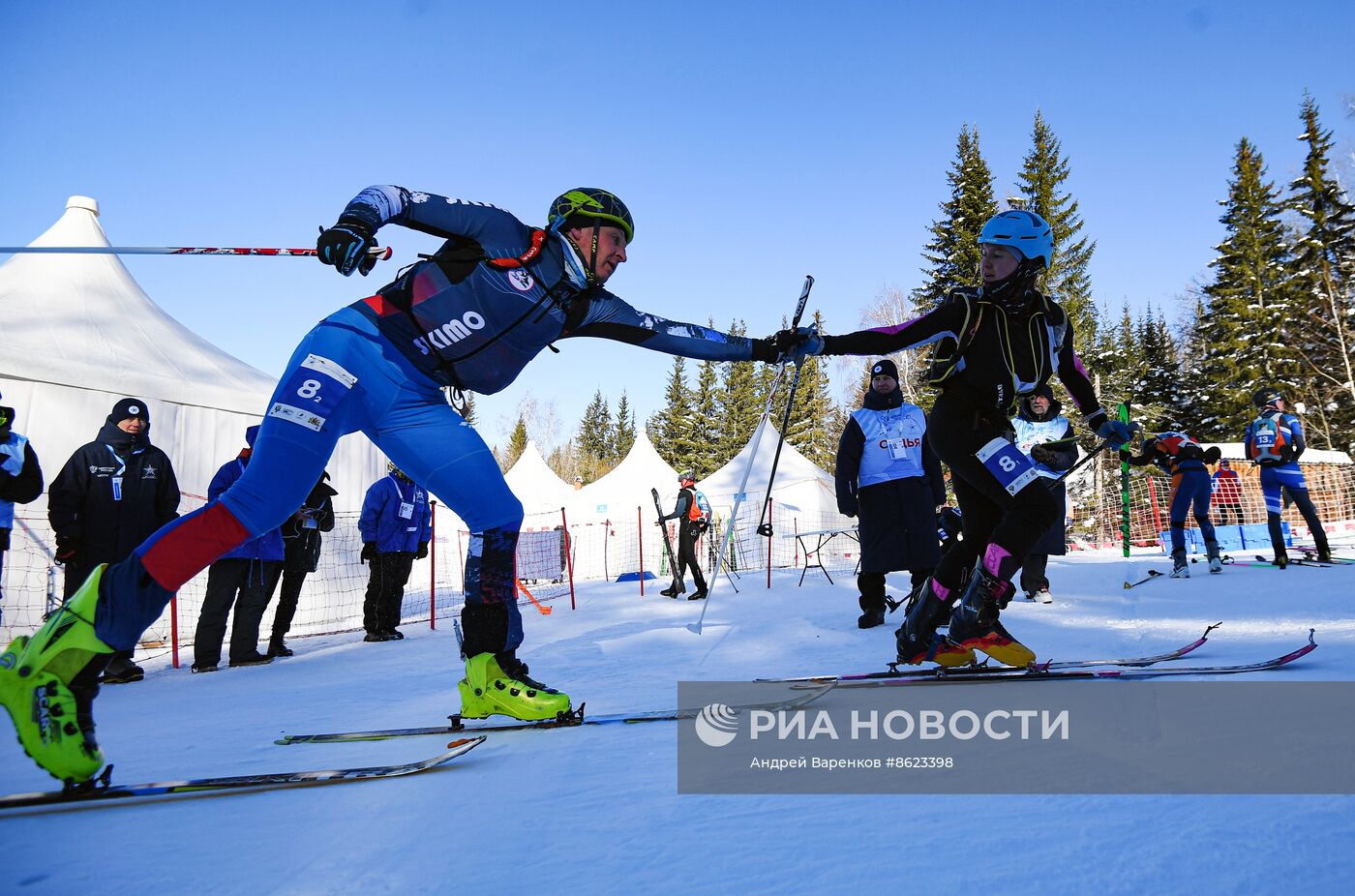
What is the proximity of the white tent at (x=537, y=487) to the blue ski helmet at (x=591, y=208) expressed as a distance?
76.6 feet

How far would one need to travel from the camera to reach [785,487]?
23.2 metres

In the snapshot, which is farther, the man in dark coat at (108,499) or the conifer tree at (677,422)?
the conifer tree at (677,422)

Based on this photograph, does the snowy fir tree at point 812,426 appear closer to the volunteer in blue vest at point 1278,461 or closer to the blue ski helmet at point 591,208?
the volunteer in blue vest at point 1278,461

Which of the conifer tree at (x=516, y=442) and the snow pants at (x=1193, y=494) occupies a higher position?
the conifer tree at (x=516, y=442)

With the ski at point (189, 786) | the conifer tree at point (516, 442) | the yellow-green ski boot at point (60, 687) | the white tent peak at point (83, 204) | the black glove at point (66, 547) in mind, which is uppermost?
the conifer tree at point (516, 442)

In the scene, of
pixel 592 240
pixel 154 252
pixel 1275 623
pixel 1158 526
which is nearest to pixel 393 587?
pixel 154 252

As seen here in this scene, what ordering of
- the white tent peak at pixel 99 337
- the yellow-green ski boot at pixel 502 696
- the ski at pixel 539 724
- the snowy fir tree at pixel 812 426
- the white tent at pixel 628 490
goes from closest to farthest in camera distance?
the ski at pixel 539 724 < the yellow-green ski boot at pixel 502 696 < the white tent peak at pixel 99 337 < the white tent at pixel 628 490 < the snowy fir tree at pixel 812 426

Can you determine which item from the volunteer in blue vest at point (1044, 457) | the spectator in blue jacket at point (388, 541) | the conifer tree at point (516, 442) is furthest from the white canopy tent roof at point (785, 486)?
the conifer tree at point (516, 442)

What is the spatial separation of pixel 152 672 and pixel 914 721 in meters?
A: 6.21

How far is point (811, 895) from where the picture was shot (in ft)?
3.88

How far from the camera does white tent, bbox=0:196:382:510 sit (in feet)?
27.6

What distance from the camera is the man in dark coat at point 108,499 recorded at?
557cm

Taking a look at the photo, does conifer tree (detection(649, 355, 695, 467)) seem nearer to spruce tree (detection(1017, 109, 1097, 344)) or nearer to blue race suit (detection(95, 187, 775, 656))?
spruce tree (detection(1017, 109, 1097, 344))

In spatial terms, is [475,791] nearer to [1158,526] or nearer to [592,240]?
[592,240]
